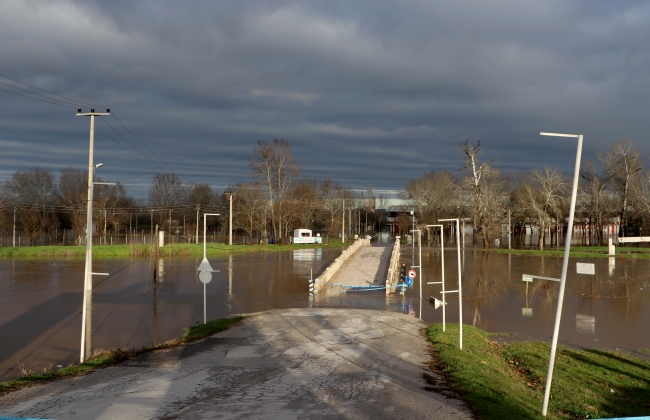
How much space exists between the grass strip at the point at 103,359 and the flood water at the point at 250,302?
4.55 feet

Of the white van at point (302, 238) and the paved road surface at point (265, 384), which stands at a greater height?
the white van at point (302, 238)

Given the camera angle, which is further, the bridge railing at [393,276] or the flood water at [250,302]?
the bridge railing at [393,276]

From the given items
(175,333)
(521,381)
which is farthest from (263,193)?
(521,381)

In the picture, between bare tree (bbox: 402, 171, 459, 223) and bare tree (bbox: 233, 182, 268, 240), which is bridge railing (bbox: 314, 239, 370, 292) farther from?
bare tree (bbox: 402, 171, 459, 223)

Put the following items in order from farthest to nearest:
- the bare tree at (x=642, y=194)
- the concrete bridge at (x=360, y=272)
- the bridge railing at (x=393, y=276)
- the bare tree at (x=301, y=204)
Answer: the bare tree at (x=301, y=204) → the bare tree at (x=642, y=194) → the concrete bridge at (x=360, y=272) → the bridge railing at (x=393, y=276)

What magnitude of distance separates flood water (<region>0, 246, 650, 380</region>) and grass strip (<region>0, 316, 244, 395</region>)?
1.39m

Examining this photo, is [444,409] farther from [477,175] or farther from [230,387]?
[477,175]

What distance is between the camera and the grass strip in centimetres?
1176

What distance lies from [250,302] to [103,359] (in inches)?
517

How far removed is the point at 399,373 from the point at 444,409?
9.49ft

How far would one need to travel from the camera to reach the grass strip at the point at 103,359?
1176 centimetres

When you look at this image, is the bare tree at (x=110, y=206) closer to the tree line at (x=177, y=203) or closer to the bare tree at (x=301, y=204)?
the tree line at (x=177, y=203)

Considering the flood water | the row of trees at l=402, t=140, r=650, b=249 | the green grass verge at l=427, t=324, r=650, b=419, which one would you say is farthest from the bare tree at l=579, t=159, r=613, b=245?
the green grass verge at l=427, t=324, r=650, b=419

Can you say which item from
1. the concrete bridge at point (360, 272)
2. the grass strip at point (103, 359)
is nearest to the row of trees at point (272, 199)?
the concrete bridge at point (360, 272)
